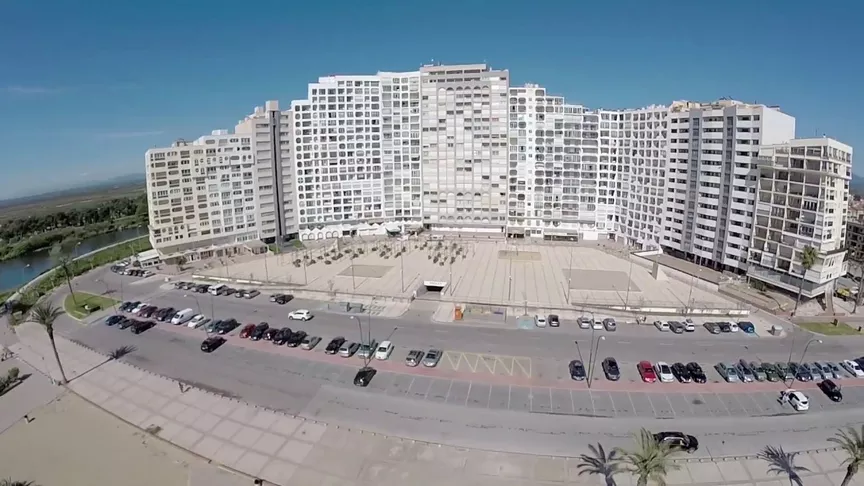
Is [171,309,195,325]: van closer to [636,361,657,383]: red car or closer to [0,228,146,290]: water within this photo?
[636,361,657,383]: red car

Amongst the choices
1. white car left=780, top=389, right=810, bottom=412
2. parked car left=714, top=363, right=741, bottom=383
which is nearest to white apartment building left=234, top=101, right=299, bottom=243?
parked car left=714, top=363, right=741, bottom=383

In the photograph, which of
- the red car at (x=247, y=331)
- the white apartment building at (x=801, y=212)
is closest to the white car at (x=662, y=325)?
the white apartment building at (x=801, y=212)

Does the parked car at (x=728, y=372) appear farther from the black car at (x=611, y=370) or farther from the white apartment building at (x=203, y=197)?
the white apartment building at (x=203, y=197)

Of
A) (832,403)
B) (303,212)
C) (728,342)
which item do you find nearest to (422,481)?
(832,403)

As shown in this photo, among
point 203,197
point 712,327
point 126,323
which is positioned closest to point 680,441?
point 712,327

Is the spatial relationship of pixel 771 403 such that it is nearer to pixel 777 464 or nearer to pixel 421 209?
pixel 777 464

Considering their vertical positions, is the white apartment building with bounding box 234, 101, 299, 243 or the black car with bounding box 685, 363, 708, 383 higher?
the white apartment building with bounding box 234, 101, 299, 243
